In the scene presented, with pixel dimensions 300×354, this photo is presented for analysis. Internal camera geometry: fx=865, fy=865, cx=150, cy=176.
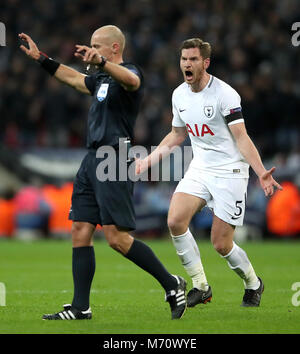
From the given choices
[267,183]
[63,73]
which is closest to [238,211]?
[267,183]

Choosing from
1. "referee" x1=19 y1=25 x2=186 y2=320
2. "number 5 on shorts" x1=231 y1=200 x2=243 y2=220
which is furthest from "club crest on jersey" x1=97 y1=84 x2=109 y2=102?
"number 5 on shorts" x1=231 y1=200 x2=243 y2=220

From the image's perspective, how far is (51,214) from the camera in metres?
17.1

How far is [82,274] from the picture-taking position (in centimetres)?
653

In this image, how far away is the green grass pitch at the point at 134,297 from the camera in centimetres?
608

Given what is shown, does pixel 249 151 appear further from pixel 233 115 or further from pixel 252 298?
pixel 252 298

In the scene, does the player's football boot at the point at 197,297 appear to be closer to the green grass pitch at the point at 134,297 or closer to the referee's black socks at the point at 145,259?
the green grass pitch at the point at 134,297

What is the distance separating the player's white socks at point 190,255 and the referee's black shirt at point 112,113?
4.12 ft

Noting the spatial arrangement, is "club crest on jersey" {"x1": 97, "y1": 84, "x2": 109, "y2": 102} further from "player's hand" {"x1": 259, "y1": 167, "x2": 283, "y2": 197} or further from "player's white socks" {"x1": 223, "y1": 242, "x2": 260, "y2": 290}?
"player's white socks" {"x1": 223, "y1": 242, "x2": 260, "y2": 290}

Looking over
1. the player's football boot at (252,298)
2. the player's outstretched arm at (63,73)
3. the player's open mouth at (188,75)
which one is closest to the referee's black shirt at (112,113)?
the player's outstretched arm at (63,73)

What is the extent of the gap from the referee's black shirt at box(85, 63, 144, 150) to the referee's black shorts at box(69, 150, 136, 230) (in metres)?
0.15

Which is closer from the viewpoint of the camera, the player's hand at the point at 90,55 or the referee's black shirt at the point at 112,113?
the player's hand at the point at 90,55

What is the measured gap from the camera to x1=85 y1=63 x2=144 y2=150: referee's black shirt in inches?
253
